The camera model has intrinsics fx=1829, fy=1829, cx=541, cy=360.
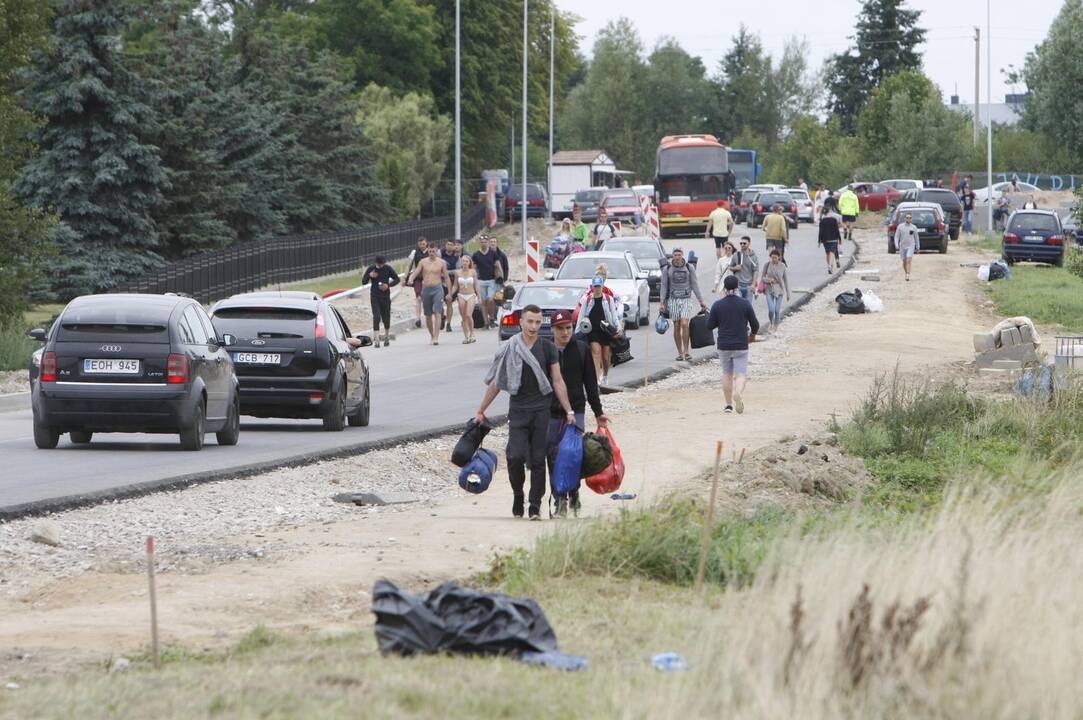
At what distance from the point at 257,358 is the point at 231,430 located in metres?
1.79

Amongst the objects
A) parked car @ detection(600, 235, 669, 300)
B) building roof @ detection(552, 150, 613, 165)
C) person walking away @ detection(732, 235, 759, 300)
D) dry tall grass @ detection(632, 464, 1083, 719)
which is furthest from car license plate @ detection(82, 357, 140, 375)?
building roof @ detection(552, 150, 613, 165)

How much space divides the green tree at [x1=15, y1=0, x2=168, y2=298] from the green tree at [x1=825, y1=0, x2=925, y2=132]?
267 ft

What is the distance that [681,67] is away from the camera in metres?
150

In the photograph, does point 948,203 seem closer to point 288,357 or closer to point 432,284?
point 432,284

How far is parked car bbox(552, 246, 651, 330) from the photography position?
35.8 metres

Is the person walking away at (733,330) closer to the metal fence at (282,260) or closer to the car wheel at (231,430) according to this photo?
the car wheel at (231,430)

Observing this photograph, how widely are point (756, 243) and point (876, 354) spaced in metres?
32.9

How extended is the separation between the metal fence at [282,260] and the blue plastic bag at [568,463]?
77.3 feet

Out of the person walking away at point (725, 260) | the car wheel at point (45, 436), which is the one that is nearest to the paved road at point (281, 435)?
the car wheel at point (45, 436)

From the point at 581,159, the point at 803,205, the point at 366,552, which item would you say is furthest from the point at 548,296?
the point at 581,159

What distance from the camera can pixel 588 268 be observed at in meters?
36.0

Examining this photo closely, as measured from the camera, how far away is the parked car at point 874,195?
258 ft

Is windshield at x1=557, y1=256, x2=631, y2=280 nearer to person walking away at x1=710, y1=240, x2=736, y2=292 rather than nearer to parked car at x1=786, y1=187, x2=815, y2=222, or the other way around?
person walking away at x1=710, y1=240, x2=736, y2=292

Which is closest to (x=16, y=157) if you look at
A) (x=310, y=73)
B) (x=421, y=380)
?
(x=421, y=380)
